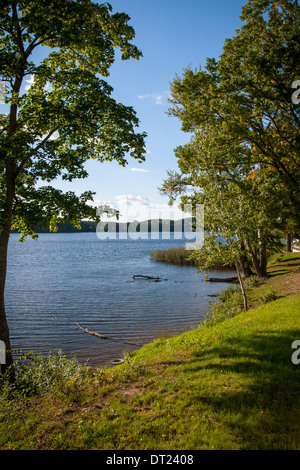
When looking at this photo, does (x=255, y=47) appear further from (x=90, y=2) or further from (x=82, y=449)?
(x=82, y=449)

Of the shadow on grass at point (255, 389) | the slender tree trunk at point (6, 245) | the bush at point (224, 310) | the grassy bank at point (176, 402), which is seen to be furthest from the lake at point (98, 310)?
the shadow on grass at point (255, 389)

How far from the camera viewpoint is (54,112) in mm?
9539

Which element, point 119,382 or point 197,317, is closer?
point 119,382

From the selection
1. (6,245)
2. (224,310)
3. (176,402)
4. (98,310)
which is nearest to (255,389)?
(176,402)

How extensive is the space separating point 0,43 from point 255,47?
12798 mm

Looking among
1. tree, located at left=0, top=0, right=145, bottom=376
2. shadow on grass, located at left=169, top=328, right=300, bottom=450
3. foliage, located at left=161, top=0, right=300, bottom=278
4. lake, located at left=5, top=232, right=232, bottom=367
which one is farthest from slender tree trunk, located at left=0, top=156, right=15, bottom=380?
foliage, located at left=161, top=0, right=300, bottom=278

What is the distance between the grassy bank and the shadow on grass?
0.02 m

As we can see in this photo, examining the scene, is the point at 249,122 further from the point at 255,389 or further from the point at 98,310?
the point at 98,310

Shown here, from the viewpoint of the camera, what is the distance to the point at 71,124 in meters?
9.98

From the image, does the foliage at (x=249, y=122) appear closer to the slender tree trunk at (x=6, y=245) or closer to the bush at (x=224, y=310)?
the bush at (x=224, y=310)

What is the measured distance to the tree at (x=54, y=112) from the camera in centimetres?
944

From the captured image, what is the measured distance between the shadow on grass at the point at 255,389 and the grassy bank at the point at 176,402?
0.06ft

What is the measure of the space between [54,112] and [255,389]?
951 cm
